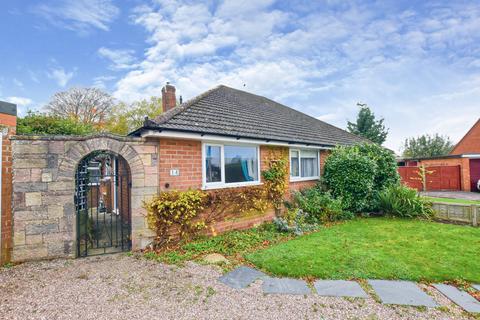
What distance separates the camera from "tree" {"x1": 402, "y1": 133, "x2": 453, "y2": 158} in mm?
34344

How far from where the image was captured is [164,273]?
167 inches

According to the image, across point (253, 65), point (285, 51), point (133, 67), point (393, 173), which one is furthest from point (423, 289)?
point (133, 67)

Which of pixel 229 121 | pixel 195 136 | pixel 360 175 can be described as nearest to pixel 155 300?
pixel 195 136

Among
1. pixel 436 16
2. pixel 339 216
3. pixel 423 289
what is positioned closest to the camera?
pixel 423 289

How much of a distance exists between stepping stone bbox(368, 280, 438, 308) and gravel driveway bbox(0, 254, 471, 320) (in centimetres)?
15

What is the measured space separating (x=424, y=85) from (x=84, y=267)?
667 inches

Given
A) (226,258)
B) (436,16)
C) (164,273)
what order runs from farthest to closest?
(436,16) < (226,258) < (164,273)

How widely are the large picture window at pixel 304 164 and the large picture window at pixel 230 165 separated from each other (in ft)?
8.00

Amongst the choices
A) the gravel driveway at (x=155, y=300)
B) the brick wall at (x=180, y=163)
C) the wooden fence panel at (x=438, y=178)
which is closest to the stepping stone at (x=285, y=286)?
the gravel driveway at (x=155, y=300)

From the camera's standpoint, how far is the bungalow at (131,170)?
15.3ft

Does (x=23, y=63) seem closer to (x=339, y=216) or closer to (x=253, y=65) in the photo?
(x=253, y=65)

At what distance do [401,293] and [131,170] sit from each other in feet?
19.9

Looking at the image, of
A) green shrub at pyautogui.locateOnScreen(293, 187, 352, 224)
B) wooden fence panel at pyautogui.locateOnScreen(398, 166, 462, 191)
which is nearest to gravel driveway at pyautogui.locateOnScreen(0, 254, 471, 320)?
green shrub at pyautogui.locateOnScreen(293, 187, 352, 224)

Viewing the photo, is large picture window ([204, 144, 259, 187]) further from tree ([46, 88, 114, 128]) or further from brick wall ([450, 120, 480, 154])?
brick wall ([450, 120, 480, 154])
